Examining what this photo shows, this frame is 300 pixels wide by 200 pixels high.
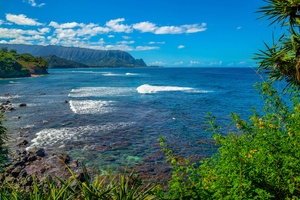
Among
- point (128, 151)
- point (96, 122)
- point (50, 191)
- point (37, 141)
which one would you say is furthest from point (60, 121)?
point (50, 191)

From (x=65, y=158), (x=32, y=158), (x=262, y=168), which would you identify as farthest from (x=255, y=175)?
(x=32, y=158)

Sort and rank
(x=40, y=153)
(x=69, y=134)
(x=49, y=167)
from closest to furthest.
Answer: (x=49, y=167) → (x=40, y=153) → (x=69, y=134)

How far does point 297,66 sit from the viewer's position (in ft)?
23.1

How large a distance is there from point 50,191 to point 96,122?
2290cm

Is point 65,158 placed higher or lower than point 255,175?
lower

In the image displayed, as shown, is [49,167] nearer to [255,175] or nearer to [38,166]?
[38,166]

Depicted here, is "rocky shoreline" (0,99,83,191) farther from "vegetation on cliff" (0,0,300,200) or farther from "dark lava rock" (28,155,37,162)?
"vegetation on cliff" (0,0,300,200)

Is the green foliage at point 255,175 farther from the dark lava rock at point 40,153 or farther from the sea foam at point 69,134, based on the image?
the sea foam at point 69,134

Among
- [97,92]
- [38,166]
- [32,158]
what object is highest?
[97,92]

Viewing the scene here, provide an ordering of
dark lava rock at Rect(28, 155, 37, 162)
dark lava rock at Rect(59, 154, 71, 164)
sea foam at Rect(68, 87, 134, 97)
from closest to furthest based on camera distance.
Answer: dark lava rock at Rect(59, 154, 71, 164)
dark lava rock at Rect(28, 155, 37, 162)
sea foam at Rect(68, 87, 134, 97)

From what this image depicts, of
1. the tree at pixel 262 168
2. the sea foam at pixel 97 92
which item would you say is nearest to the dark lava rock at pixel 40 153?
the tree at pixel 262 168

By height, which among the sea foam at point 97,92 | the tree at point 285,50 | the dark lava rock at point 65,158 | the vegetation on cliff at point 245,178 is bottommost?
the dark lava rock at point 65,158

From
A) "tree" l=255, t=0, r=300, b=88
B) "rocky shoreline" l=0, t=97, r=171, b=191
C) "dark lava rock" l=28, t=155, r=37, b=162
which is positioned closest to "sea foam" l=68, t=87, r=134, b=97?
"rocky shoreline" l=0, t=97, r=171, b=191

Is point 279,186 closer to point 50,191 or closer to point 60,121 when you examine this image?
point 50,191
